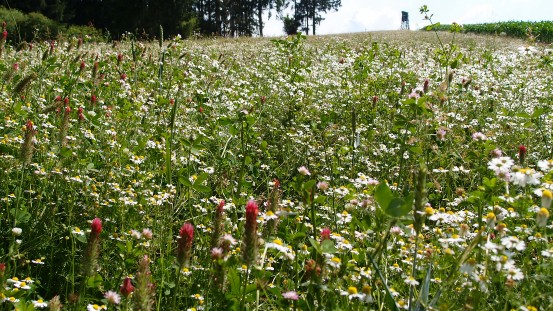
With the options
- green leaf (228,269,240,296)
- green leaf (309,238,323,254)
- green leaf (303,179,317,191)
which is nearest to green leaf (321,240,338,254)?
green leaf (309,238,323,254)

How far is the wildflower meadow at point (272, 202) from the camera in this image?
1.66 metres

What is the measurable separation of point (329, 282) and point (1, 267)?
1.12m

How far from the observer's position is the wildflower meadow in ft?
5.43

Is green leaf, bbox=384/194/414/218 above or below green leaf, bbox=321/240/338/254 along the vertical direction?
above

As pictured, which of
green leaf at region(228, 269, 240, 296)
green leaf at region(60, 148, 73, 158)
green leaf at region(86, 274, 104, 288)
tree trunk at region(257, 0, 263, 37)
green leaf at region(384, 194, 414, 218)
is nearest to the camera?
green leaf at region(384, 194, 414, 218)

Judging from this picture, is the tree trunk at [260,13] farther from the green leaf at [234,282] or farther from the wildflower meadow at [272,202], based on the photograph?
the green leaf at [234,282]

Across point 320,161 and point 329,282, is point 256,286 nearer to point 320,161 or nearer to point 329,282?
point 329,282

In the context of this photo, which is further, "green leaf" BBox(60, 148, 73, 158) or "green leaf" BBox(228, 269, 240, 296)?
"green leaf" BBox(60, 148, 73, 158)

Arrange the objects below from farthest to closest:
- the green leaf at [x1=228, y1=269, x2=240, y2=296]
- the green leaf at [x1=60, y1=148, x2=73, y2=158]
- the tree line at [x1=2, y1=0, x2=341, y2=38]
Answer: the tree line at [x1=2, y1=0, x2=341, y2=38]
the green leaf at [x1=60, y1=148, x2=73, y2=158]
the green leaf at [x1=228, y1=269, x2=240, y2=296]

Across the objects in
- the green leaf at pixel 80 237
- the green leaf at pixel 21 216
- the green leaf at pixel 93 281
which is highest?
the green leaf at pixel 21 216

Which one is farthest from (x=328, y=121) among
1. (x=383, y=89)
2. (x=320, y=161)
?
(x=383, y=89)

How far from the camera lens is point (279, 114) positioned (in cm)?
512

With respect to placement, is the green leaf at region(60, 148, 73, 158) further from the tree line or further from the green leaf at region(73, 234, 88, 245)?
the tree line

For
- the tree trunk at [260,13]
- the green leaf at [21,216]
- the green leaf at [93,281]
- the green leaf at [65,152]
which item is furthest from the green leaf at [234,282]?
the tree trunk at [260,13]
